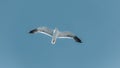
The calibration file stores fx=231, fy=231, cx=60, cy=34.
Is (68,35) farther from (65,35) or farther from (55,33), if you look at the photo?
(55,33)

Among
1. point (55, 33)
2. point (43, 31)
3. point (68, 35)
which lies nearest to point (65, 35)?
point (68, 35)

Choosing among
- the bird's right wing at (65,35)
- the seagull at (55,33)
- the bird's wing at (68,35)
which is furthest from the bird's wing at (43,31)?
the bird's wing at (68,35)

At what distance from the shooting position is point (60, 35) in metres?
30.4

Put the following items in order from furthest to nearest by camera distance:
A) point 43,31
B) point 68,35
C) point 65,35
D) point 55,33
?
point 68,35
point 65,35
point 43,31
point 55,33

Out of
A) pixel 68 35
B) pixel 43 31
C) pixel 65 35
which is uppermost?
pixel 43 31

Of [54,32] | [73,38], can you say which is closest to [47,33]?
[54,32]

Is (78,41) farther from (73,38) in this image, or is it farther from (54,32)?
(54,32)

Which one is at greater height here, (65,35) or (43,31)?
(43,31)

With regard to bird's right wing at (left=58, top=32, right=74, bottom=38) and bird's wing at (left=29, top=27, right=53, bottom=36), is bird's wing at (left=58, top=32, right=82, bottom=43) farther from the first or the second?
bird's wing at (left=29, top=27, right=53, bottom=36)

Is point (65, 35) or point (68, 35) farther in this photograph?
point (68, 35)

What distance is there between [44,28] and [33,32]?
64.4 inches

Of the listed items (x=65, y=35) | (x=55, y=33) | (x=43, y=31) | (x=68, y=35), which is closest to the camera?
(x=55, y=33)

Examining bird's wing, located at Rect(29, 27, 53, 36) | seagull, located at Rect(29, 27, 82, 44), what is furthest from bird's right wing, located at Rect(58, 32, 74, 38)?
bird's wing, located at Rect(29, 27, 53, 36)

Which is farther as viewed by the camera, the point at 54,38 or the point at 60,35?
the point at 60,35
